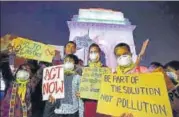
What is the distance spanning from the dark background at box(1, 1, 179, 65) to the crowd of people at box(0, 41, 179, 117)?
0.08 meters

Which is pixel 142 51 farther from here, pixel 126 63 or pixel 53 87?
pixel 53 87

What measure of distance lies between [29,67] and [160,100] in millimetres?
733

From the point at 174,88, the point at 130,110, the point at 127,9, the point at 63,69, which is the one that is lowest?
the point at 130,110

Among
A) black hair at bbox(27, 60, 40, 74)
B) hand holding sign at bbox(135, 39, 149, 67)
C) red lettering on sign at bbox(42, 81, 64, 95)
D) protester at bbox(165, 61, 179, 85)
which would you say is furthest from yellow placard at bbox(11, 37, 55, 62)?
protester at bbox(165, 61, 179, 85)

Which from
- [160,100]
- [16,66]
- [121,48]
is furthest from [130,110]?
[16,66]

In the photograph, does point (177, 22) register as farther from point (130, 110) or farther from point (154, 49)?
point (130, 110)

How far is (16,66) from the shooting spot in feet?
6.29

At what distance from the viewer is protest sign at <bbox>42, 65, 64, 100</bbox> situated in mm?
1858

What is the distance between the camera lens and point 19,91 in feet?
6.20

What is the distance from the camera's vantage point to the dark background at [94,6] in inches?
72.1

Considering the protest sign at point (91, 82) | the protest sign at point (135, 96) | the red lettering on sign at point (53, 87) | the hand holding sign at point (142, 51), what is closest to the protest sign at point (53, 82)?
the red lettering on sign at point (53, 87)

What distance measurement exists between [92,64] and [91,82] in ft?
0.32

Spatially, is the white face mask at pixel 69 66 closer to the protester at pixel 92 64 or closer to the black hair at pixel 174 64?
the protester at pixel 92 64

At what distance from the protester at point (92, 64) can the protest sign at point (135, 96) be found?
5cm
